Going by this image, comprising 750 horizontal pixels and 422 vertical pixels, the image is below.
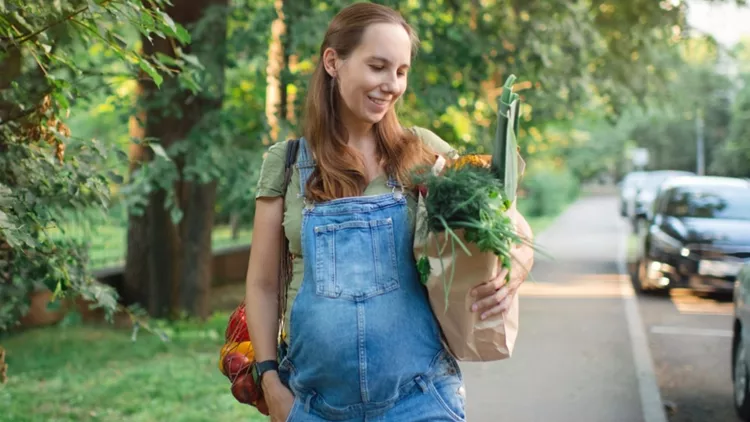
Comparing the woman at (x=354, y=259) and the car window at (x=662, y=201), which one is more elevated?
the woman at (x=354, y=259)

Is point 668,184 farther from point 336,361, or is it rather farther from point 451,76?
point 336,361

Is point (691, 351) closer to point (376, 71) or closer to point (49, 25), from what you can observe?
point (49, 25)

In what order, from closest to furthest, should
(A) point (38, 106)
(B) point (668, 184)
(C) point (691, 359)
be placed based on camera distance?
(A) point (38, 106), (C) point (691, 359), (B) point (668, 184)

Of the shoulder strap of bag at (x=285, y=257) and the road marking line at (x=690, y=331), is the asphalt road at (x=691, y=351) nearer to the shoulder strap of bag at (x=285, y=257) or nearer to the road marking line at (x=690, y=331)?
the road marking line at (x=690, y=331)

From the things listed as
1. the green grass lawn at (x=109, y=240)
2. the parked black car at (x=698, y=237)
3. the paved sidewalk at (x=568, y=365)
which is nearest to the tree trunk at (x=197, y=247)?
the green grass lawn at (x=109, y=240)

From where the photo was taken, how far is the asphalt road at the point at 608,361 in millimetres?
6922

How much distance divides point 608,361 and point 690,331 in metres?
2.46

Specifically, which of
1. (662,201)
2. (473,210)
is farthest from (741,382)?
(662,201)

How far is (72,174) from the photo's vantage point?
3.80 m

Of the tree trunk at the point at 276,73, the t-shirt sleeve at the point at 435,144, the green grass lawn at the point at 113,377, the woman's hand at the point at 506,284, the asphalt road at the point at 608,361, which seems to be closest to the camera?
the woman's hand at the point at 506,284

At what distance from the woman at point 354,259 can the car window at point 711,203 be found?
11934 millimetres

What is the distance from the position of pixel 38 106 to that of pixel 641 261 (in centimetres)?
1176

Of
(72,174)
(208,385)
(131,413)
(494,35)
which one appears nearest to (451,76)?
(494,35)

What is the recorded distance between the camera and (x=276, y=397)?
2.38 m
